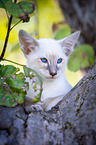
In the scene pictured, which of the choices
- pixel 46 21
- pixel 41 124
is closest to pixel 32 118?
pixel 41 124

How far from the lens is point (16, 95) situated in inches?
35.6

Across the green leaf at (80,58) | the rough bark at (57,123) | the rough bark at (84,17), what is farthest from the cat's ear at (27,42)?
the rough bark at (84,17)

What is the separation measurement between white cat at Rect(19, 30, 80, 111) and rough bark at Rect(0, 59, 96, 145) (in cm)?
27

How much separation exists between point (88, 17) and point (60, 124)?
2.27 meters

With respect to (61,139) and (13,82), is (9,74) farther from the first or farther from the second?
(61,139)

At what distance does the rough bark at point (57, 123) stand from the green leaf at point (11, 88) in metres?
0.07

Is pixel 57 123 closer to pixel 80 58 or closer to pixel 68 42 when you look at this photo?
pixel 68 42

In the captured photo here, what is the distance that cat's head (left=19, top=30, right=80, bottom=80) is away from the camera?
1.26 meters

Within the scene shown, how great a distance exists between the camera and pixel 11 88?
92cm

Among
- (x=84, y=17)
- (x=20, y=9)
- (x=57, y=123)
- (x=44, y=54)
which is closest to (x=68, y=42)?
(x=44, y=54)

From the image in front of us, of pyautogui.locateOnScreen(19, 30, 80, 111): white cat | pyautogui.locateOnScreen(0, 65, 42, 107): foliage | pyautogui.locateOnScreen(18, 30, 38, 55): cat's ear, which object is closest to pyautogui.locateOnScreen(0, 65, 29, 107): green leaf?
pyautogui.locateOnScreen(0, 65, 42, 107): foliage

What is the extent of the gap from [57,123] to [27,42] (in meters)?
0.73

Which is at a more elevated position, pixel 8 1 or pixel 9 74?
pixel 8 1

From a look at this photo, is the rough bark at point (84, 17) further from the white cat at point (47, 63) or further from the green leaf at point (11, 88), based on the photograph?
the green leaf at point (11, 88)
